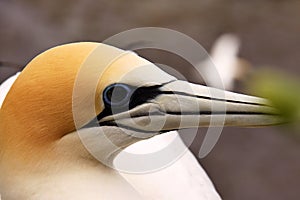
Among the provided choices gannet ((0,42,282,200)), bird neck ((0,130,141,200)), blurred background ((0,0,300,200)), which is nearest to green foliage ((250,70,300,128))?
gannet ((0,42,282,200))

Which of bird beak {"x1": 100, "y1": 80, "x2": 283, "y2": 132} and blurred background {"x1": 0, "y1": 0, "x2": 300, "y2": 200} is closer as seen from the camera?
bird beak {"x1": 100, "y1": 80, "x2": 283, "y2": 132}

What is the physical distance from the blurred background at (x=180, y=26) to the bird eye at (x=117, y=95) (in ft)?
4.55

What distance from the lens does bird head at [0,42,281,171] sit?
0.78 m

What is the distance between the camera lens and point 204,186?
3.93 ft

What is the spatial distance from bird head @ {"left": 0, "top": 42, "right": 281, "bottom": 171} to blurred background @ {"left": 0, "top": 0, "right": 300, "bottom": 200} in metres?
1.37

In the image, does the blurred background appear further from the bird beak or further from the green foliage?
the green foliage

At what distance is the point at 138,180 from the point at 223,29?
1.47 metres

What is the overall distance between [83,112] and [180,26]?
5.50 ft


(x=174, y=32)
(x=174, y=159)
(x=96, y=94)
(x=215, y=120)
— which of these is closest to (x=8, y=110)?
(x=96, y=94)

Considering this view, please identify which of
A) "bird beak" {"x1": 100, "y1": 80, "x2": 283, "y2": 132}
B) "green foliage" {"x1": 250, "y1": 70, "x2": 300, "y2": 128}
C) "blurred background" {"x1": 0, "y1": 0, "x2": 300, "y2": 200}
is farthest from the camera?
"blurred background" {"x1": 0, "y1": 0, "x2": 300, "y2": 200}

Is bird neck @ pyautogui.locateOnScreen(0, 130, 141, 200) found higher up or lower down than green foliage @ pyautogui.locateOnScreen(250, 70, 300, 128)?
lower down

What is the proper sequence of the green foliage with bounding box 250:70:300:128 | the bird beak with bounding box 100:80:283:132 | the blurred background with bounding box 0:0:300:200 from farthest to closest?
the blurred background with bounding box 0:0:300:200, the bird beak with bounding box 100:80:283:132, the green foliage with bounding box 250:70:300:128

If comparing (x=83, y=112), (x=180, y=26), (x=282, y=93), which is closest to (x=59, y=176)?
(x=83, y=112)

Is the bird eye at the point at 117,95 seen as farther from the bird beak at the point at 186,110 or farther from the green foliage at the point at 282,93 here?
the green foliage at the point at 282,93
